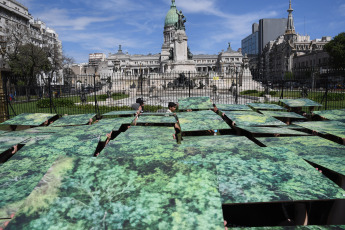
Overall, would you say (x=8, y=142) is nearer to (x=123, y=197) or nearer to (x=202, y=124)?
(x=123, y=197)

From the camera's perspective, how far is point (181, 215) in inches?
60.2

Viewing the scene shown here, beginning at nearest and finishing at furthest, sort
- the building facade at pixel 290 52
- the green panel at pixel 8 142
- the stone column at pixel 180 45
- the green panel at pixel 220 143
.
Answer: the green panel at pixel 220 143, the green panel at pixel 8 142, the stone column at pixel 180 45, the building facade at pixel 290 52

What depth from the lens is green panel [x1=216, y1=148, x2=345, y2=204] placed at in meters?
1.78

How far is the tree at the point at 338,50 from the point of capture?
45.2 metres

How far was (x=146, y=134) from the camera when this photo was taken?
382 cm

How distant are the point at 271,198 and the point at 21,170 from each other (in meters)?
2.22

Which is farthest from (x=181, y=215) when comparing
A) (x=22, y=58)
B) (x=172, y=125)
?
(x=22, y=58)

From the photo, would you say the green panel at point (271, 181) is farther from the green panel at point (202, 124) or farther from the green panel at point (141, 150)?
the green panel at point (202, 124)

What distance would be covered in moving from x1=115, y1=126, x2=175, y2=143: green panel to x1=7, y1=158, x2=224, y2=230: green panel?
1.45 meters

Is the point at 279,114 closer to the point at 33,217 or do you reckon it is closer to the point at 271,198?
the point at 271,198

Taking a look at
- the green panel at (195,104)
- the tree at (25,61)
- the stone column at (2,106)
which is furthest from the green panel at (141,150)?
the tree at (25,61)

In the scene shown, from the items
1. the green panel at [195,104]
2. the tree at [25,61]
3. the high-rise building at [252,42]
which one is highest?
the high-rise building at [252,42]

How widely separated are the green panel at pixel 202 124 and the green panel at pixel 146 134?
31 cm

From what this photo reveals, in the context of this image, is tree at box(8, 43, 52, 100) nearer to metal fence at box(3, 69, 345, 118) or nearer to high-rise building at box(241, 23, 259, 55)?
metal fence at box(3, 69, 345, 118)
